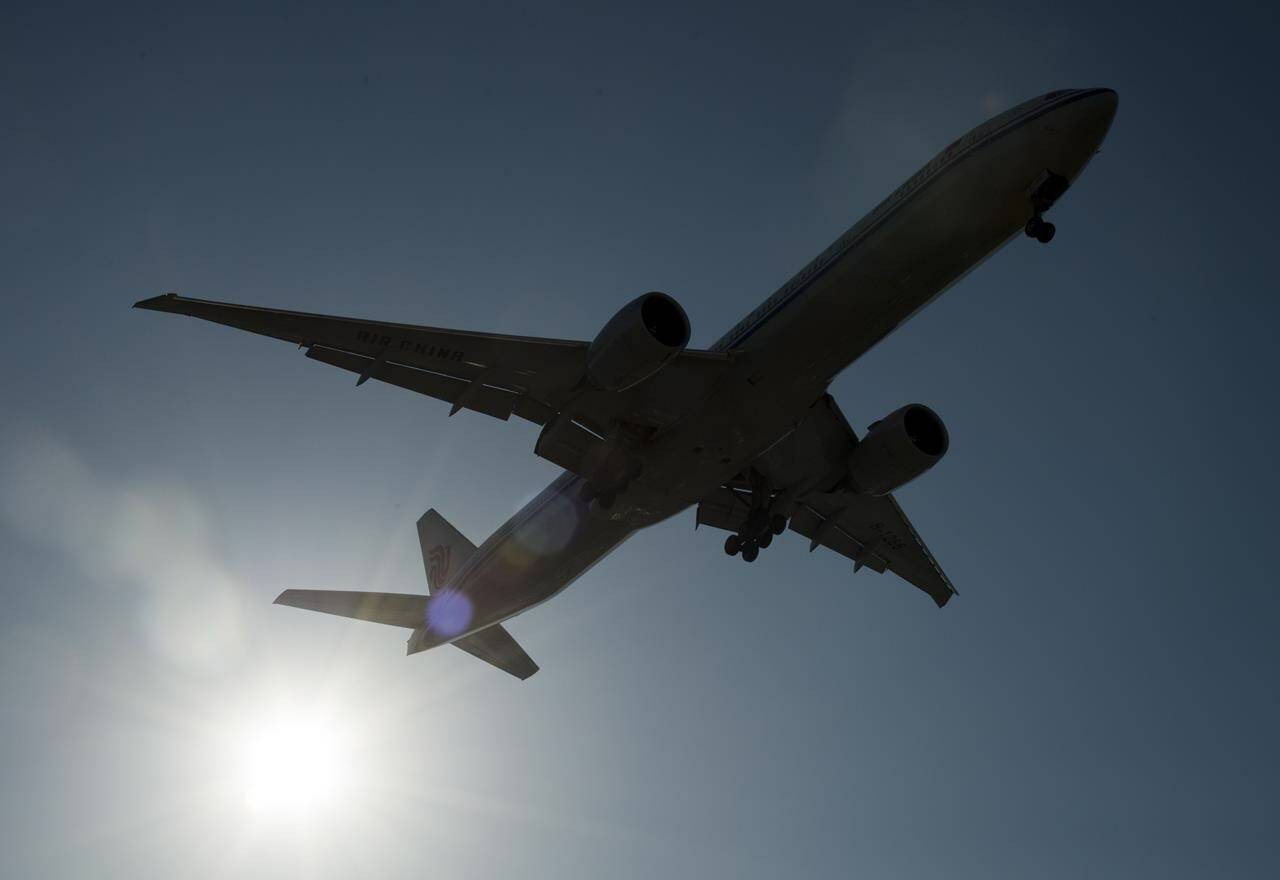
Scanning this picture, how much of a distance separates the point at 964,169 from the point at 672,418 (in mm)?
6865

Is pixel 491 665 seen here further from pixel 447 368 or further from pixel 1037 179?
pixel 1037 179

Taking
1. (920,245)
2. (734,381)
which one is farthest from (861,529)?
(920,245)

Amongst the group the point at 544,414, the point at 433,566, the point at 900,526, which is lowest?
the point at 900,526

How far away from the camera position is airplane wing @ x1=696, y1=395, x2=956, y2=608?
20.2 m

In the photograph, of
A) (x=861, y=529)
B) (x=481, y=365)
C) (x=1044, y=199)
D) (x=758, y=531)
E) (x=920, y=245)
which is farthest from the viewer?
(x=861, y=529)

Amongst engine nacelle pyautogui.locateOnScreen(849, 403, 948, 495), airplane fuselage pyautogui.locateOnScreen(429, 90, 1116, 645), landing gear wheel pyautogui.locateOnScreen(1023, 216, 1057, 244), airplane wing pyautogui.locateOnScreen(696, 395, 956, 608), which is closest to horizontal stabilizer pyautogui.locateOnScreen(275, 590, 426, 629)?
airplane fuselage pyautogui.locateOnScreen(429, 90, 1116, 645)

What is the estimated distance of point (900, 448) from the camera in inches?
Answer: 753

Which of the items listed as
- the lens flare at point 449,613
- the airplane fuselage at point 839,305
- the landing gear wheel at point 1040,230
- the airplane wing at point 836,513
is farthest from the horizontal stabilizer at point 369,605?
the landing gear wheel at point 1040,230

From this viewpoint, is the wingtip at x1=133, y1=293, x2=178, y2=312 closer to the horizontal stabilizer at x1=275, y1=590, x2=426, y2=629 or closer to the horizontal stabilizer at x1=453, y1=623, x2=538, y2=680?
the horizontal stabilizer at x1=275, y1=590, x2=426, y2=629

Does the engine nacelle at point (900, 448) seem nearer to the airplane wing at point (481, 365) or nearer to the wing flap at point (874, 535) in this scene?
the wing flap at point (874, 535)

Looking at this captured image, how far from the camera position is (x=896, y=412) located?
1956 centimetres

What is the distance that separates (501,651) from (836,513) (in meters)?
11.0

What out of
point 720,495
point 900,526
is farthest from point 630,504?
point 900,526

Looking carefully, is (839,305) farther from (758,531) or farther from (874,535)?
(874,535)
